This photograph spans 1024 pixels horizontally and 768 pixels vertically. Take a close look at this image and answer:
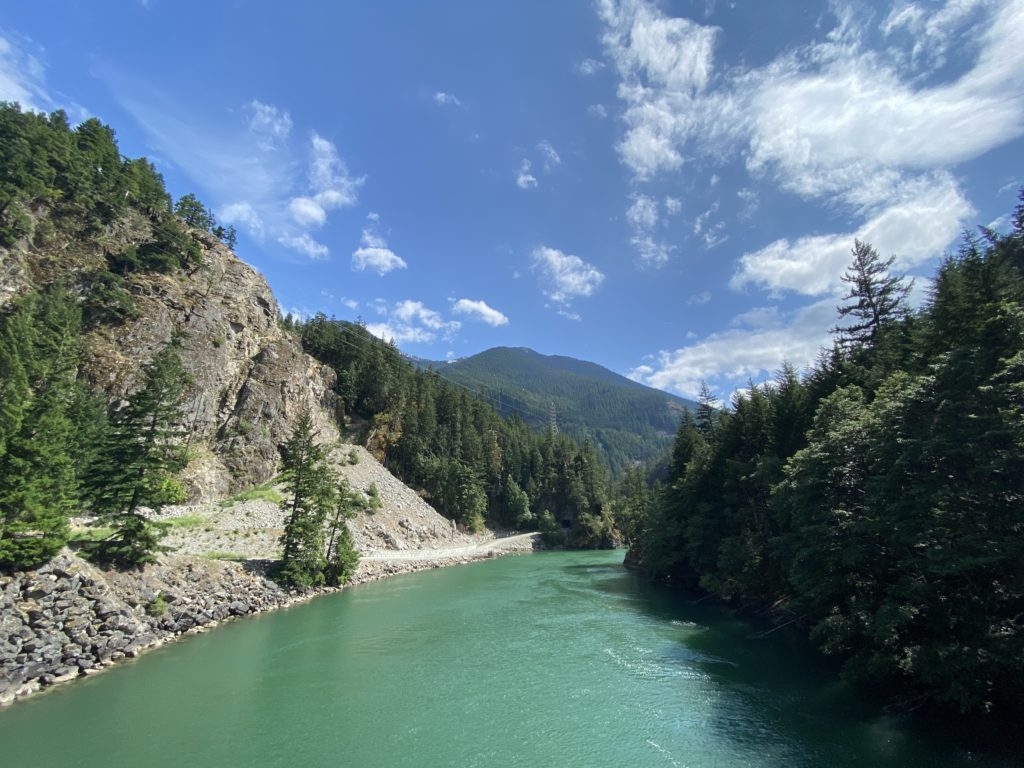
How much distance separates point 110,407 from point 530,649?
4605cm

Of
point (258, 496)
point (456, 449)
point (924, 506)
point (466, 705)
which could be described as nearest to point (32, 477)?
point (466, 705)

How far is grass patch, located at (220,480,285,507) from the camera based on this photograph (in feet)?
163

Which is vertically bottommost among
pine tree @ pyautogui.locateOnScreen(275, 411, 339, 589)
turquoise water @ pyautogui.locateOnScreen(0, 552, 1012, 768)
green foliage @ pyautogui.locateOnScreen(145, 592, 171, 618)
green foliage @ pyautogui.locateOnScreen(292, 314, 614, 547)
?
turquoise water @ pyautogui.locateOnScreen(0, 552, 1012, 768)

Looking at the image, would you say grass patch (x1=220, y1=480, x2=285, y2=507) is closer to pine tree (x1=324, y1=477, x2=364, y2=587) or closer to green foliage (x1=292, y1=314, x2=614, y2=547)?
pine tree (x1=324, y1=477, x2=364, y2=587)

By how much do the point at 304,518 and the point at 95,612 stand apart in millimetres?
16419

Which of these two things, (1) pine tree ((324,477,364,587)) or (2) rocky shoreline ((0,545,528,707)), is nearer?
(2) rocky shoreline ((0,545,528,707))

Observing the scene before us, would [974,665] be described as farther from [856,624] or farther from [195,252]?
[195,252]

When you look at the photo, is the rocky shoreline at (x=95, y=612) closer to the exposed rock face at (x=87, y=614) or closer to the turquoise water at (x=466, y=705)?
the exposed rock face at (x=87, y=614)

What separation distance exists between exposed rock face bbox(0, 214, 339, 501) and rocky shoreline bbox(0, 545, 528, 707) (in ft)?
73.4

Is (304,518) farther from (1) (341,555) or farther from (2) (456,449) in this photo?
(2) (456,449)

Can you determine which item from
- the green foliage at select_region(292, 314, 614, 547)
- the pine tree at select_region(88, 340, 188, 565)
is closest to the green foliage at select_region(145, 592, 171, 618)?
the pine tree at select_region(88, 340, 188, 565)

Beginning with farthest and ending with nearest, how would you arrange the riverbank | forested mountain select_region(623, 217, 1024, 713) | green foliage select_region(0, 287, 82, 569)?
green foliage select_region(0, 287, 82, 569) → the riverbank → forested mountain select_region(623, 217, 1024, 713)

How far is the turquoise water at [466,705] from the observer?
14.2 meters

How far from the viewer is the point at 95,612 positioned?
72.0ft
